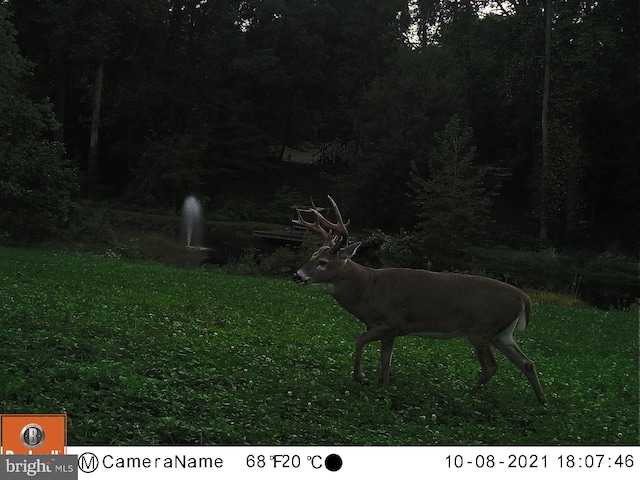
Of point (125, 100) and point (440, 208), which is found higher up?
point (125, 100)

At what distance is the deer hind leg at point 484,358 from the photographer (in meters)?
8.73

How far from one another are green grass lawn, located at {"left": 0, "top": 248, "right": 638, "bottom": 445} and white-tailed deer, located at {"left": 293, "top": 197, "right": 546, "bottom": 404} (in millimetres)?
602

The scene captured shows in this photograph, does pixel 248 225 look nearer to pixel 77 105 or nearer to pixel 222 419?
pixel 77 105

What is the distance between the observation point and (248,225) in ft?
137

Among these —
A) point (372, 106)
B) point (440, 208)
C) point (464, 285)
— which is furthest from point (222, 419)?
point (372, 106)

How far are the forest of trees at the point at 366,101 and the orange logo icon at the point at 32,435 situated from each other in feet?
80.5

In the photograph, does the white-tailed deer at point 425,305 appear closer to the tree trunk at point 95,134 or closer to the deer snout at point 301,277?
the deer snout at point 301,277

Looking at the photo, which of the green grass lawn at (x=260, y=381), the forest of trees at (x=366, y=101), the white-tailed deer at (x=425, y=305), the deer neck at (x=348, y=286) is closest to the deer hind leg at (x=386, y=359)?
the white-tailed deer at (x=425, y=305)

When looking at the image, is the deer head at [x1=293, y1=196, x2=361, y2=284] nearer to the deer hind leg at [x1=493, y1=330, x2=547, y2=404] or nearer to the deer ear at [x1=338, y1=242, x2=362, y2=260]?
the deer ear at [x1=338, y1=242, x2=362, y2=260]

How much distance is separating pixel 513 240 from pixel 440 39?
2248 cm

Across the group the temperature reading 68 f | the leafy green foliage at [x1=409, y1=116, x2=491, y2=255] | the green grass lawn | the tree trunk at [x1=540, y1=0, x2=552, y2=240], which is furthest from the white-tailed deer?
the tree trunk at [x1=540, y1=0, x2=552, y2=240]

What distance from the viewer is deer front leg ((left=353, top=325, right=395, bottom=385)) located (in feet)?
28.5

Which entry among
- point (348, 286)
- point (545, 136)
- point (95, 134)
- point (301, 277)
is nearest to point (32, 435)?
point (301, 277)

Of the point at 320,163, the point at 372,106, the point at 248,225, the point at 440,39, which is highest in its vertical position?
the point at 440,39
